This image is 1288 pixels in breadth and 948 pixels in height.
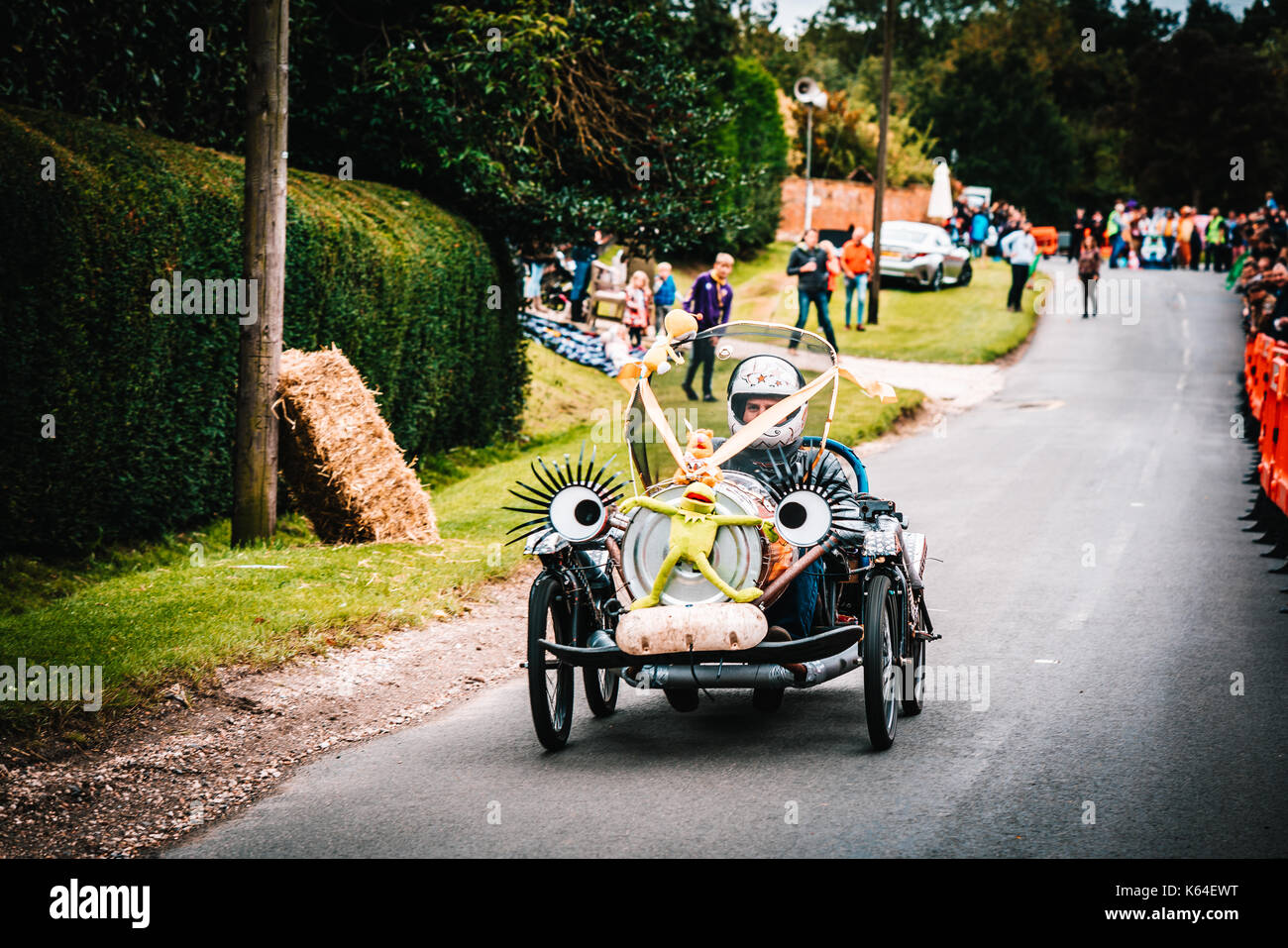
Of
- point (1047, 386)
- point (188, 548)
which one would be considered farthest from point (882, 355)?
point (188, 548)

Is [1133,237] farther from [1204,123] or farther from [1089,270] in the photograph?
[1204,123]

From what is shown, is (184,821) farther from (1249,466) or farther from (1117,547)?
(1249,466)

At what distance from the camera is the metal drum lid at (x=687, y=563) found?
6152 millimetres

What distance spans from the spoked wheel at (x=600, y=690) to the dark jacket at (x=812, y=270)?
56.5ft

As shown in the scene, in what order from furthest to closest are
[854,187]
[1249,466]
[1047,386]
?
[854,187] → [1047,386] → [1249,466]

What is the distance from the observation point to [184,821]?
225 inches

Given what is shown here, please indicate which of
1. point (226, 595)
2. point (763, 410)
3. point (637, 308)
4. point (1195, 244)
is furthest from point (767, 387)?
point (1195, 244)

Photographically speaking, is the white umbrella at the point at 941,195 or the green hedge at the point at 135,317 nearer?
the green hedge at the point at 135,317

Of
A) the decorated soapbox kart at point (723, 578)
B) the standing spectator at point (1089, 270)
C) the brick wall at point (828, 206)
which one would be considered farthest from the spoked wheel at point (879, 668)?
the brick wall at point (828, 206)

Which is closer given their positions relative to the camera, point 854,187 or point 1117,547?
point 1117,547

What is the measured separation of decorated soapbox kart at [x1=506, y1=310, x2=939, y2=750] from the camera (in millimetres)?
6020

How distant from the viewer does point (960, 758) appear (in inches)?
245

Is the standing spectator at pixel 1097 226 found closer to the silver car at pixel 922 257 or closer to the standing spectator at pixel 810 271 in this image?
the silver car at pixel 922 257

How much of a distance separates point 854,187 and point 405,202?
115 feet
